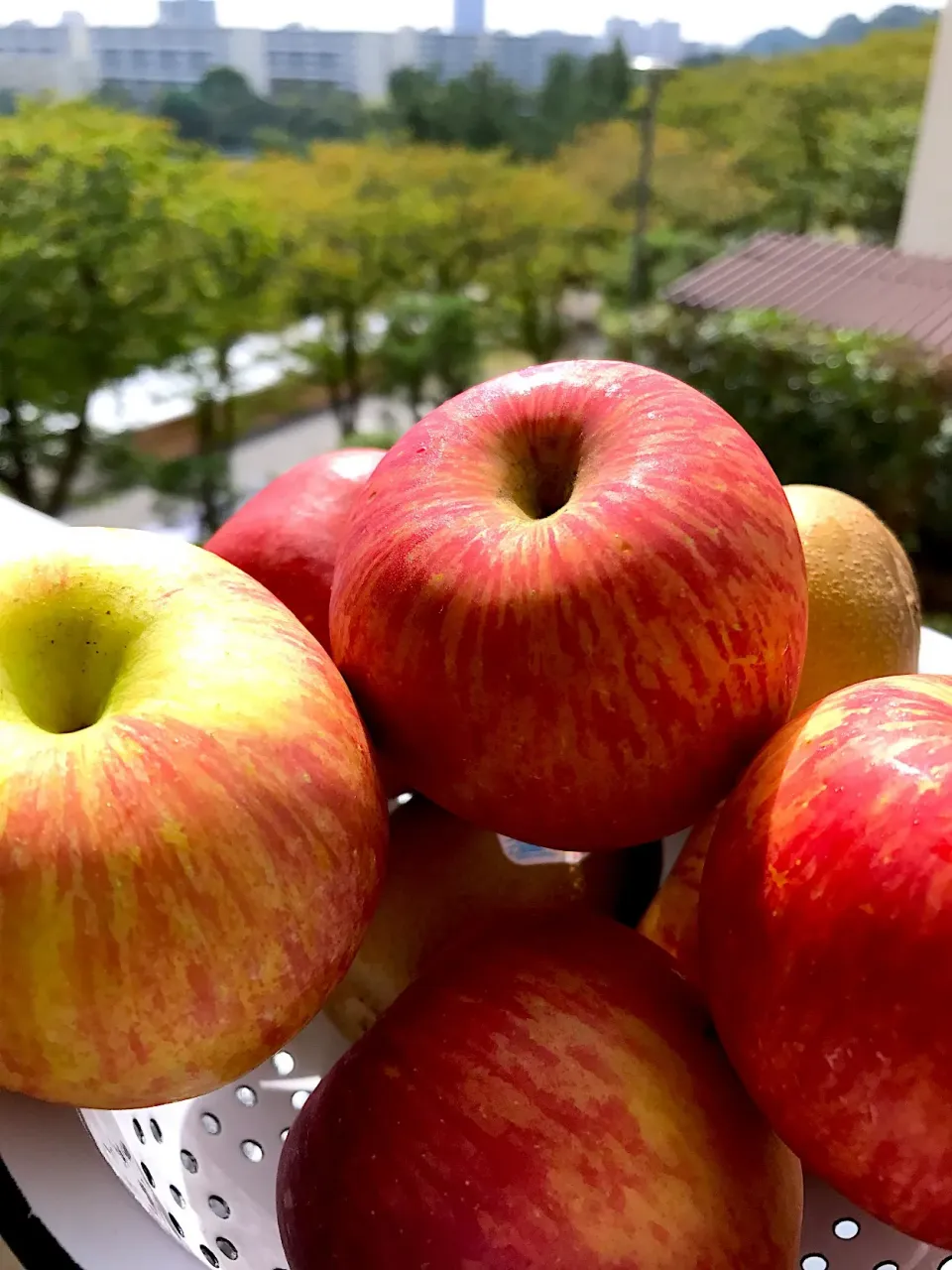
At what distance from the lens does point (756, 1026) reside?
1.17 ft

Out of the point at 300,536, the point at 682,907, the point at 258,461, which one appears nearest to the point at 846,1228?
the point at 682,907

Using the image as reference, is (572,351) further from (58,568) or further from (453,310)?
(58,568)

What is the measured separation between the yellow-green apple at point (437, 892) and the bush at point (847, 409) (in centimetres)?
107

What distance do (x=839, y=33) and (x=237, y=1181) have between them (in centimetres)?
201

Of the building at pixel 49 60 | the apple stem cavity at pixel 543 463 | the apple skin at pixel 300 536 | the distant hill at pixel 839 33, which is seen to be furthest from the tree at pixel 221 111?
the apple stem cavity at pixel 543 463

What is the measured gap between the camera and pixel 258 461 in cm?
188

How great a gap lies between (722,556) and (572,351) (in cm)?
169

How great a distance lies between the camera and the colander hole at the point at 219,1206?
45 centimetres

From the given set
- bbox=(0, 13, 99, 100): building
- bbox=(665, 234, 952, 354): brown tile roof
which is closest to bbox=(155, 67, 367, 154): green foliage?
bbox=(0, 13, 99, 100): building

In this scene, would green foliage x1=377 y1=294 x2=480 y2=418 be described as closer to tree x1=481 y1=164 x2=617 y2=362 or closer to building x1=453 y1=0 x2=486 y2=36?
tree x1=481 y1=164 x2=617 y2=362

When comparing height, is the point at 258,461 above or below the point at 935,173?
below

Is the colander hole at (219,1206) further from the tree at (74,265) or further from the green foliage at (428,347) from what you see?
the green foliage at (428,347)

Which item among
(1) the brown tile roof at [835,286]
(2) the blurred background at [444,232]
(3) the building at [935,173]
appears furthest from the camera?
(3) the building at [935,173]

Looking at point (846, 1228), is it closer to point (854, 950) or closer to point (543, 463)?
point (854, 950)
